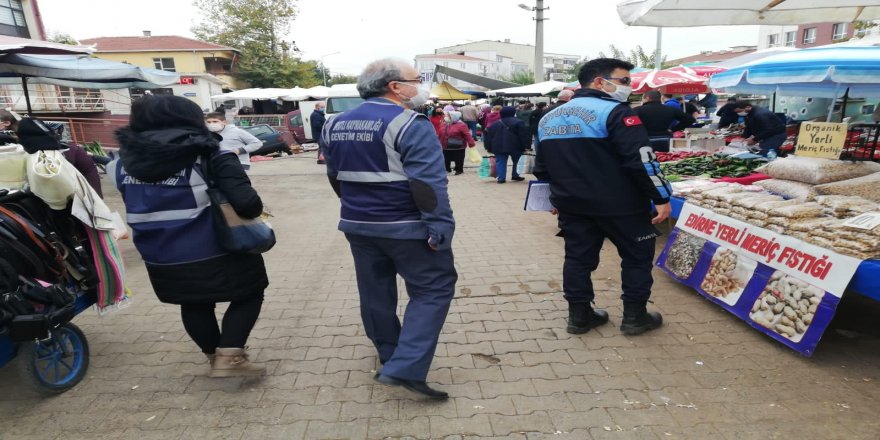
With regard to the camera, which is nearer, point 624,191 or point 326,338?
point 624,191

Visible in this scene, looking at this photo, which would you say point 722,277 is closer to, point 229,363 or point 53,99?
point 229,363

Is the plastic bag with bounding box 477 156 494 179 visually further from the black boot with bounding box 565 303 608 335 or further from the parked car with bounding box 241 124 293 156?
the parked car with bounding box 241 124 293 156

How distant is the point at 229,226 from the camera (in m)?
2.51

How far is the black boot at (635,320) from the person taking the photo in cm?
337

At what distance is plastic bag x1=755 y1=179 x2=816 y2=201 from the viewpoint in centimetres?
358

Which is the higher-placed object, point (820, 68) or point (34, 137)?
point (820, 68)

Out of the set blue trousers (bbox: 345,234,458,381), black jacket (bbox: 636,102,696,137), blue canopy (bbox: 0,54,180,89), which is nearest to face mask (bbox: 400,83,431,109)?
blue trousers (bbox: 345,234,458,381)

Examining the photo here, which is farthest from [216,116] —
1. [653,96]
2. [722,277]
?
[653,96]

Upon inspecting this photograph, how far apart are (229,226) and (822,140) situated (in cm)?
439

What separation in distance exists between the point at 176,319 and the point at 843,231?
4639 millimetres

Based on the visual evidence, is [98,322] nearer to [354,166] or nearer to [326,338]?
[326,338]

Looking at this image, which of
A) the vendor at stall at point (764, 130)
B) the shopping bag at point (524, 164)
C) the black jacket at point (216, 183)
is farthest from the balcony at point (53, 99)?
the vendor at stall at point (764, 130)

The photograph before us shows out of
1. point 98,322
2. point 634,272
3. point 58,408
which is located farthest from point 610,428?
point 98,322

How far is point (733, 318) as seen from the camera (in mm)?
3598
